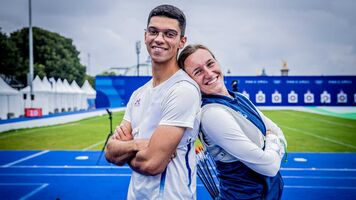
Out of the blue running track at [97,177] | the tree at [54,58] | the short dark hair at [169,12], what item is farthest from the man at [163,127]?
the tree at [54,58]

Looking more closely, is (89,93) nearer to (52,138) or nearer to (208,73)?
(52,138)

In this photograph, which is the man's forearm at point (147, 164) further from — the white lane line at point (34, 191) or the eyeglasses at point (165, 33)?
the white lane line at point (34, 191)

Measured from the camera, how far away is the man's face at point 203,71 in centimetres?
165


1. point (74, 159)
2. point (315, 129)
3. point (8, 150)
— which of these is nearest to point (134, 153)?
point (74, 159)

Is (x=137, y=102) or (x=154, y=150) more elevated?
(x=137, y=102)

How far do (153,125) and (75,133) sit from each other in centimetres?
1029

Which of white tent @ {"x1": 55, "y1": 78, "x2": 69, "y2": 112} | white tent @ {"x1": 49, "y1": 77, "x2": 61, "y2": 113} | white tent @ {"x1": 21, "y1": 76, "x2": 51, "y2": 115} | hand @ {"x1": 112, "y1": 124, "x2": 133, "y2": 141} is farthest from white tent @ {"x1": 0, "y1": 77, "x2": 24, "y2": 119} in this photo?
hand @ {"x1": 112, "y1": 124, "x2": 133, "y2": 141}

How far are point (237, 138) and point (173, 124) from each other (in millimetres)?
328

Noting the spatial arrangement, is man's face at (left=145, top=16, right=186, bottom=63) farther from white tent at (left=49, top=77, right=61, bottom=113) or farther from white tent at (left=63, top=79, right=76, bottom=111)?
white tent at (left=63, top=79, right=76, bottom=111)

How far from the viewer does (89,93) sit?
22.6m

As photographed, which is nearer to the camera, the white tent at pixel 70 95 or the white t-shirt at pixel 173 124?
the white t-shirt at pixel 173 124

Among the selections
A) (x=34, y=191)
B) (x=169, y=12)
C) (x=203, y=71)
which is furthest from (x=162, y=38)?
(x=34, y=191)

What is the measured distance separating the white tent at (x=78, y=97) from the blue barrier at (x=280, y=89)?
1252 cm

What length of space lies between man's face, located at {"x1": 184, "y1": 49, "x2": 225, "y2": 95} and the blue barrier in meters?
6.88
